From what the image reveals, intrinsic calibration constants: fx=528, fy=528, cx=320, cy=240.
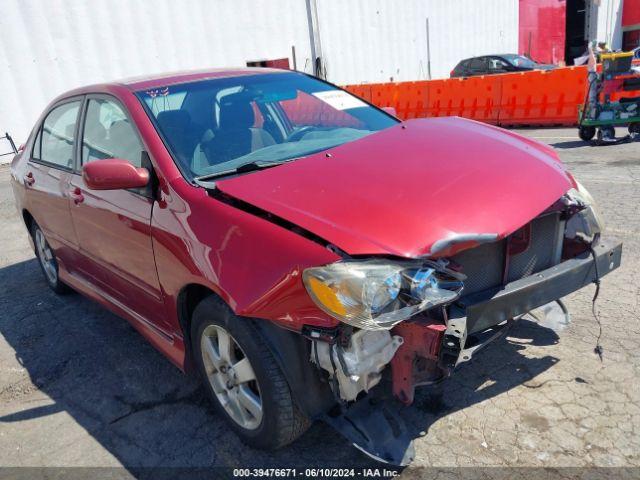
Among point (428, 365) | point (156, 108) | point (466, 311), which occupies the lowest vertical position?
point (428, 365)

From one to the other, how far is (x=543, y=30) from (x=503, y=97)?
22.1 m

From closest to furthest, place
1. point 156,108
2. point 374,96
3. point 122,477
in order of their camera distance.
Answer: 1. point 122,477
2. point 156,108
3. point 374,96

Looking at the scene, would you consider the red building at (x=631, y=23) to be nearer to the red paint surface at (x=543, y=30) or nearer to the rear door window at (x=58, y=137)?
the red paint surface at (x=543, y=30)

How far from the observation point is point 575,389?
9.07ft

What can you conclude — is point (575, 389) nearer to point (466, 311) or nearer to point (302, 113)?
point (466, 311)

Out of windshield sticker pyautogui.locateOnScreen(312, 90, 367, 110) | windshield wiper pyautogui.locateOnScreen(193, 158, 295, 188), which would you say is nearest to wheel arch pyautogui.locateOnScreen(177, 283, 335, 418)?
windshield wiper pyautogui.locateOnScreen(193, 158, 295, 188)

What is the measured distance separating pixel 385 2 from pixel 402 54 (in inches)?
90.5

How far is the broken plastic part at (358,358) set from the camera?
2.03 meters

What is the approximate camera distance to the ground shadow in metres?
2.60

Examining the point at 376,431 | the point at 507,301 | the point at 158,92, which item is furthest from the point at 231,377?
the point at 158,92

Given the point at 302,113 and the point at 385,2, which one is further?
the point at 385,2

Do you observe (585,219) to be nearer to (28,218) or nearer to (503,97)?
(28,218)

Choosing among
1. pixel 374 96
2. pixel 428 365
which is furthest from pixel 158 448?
pixel 374 96

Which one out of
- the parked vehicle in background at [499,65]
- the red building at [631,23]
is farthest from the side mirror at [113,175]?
the red building at [631,23]
